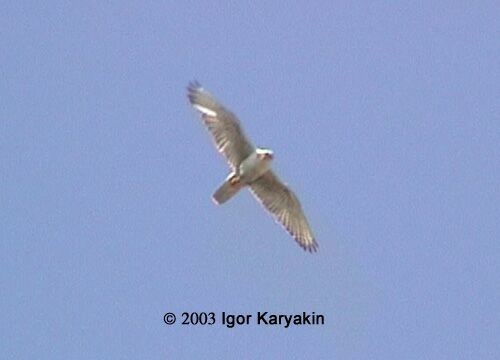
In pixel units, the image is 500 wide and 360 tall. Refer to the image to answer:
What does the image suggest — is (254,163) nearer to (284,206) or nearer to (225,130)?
(225,130)

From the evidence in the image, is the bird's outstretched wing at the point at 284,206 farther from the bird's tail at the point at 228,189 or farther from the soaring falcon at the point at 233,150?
the bird's tail at the point at 228,189

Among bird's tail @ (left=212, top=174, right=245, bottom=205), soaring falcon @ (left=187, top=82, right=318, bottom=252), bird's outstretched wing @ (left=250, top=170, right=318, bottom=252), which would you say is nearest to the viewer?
bird's tail @ (left=212, top=174, right=245, bottom=205)

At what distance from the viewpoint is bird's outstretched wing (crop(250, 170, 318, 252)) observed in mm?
43094

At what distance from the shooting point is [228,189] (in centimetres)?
4203

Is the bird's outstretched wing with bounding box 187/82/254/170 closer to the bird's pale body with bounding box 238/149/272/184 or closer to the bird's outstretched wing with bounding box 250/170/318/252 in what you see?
the bird's pale body with bounding box 238/149/272/184

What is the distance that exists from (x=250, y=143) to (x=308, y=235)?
3023 mm

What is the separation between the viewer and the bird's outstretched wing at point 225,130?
42406 mm

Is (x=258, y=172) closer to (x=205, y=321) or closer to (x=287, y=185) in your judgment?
(x=287, y=185)

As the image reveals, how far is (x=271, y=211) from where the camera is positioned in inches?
1714

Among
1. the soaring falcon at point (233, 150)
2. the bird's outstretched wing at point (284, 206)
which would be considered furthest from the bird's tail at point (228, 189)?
the bird's outstretched wing at point (284, 206)

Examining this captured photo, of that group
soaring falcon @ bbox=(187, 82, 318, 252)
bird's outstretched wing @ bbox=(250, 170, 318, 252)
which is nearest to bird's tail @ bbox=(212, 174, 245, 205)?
soaring falcon @ bbox=(187, 82, 318, 252)

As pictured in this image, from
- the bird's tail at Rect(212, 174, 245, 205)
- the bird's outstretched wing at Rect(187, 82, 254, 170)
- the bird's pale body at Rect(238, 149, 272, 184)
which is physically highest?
the bird's outstretched wing at Rect(187, 82, 254, 170)

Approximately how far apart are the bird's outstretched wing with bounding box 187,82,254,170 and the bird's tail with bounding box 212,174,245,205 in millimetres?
296

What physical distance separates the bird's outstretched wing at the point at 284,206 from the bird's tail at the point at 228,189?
2.13ft
